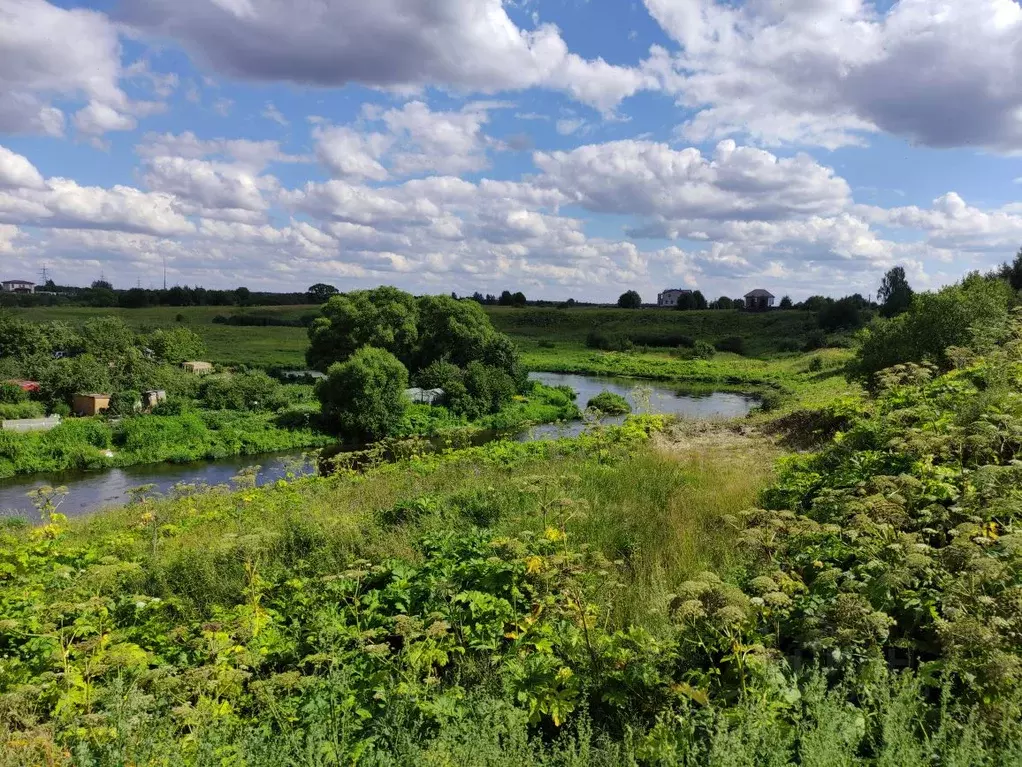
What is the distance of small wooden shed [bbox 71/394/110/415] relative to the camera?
3142cm

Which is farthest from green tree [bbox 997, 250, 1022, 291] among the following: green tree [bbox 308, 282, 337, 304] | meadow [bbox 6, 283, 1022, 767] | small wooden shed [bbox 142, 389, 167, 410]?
green tree [bbox 308, 282, 337, 304]

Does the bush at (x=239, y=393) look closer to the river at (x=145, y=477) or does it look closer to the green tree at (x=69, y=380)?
the green tree at (x=69, y=380)

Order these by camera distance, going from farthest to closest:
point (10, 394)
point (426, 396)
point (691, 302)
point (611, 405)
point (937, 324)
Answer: point (691, 302) < point (426, 396) < point (611, 405) < point (10, 394) < point (937, 324)

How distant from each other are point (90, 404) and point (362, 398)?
561 inches

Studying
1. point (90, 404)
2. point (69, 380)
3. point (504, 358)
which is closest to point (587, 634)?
point (90, 404)

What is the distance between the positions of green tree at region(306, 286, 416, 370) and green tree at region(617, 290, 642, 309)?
9265cm

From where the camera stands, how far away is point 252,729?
396cm

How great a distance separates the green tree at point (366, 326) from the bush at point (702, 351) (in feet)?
144

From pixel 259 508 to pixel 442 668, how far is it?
311 inches

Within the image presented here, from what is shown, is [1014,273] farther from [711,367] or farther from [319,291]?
[319,291]

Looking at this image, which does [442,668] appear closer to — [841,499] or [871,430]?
[841,499]

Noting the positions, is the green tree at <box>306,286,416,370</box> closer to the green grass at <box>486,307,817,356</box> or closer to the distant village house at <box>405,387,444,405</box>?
the distant village house at <box>405,387,444,405</box>

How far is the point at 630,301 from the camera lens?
→ 131 metres

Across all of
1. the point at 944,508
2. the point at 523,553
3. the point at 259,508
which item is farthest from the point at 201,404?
the point at 944,508
